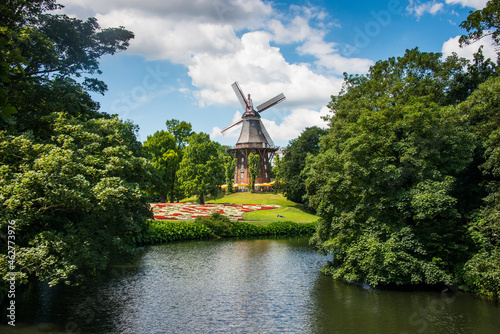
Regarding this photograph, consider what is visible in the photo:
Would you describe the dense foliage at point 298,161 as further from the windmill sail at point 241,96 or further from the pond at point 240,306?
the pond at point 240,306

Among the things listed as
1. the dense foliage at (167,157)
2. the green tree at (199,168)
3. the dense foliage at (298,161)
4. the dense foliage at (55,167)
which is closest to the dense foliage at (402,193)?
the dense foliage at (55,167)

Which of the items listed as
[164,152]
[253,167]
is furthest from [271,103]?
[164,152]

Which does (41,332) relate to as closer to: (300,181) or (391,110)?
(391,110)

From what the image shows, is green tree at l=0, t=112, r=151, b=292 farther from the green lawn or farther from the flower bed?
the green lawn

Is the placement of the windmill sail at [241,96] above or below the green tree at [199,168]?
above

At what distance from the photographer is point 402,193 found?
19547 millimetres

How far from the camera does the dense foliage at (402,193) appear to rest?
61.6 ft

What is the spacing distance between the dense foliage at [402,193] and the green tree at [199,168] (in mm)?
43612

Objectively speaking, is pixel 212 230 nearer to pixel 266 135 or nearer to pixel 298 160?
pixel 298 160

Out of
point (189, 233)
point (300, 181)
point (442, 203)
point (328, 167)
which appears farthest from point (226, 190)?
point (442, 203)

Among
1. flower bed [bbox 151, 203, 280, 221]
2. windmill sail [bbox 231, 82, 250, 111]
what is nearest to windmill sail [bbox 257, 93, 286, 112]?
windmill sail [bbox 231, 82, 250, 111]

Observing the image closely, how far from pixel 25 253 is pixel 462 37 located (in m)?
23.3

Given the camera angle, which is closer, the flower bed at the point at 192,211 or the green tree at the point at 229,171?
the flower bed at the point at 192,211

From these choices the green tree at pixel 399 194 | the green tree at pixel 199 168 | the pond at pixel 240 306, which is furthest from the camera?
the green tree at pixel 199 168
